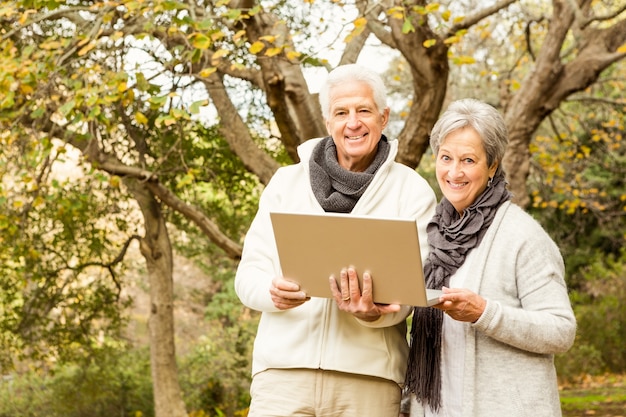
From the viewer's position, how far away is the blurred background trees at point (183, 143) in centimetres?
592

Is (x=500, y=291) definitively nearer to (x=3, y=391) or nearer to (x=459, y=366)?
(x=459, y=366)

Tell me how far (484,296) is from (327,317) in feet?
1.81

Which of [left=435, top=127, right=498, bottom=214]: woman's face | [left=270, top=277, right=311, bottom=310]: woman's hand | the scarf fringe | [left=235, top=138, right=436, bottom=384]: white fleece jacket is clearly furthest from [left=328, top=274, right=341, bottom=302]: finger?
[left=435, top=127, right=498, bottom=214]: woman's face

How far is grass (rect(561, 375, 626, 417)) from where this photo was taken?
27.1 ft

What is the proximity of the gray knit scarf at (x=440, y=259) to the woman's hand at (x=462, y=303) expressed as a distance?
20cm

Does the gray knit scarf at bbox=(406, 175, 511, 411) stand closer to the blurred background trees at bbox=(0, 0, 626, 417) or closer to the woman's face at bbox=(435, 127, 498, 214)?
the woman's face at bbox=(435, 127, 498, 214)

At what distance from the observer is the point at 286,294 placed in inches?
102

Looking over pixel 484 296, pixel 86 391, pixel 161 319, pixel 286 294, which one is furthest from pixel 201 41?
pixel 86 391

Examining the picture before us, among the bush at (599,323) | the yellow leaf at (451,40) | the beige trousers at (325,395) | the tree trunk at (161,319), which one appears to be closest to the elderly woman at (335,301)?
the beige trousers at (325,395)

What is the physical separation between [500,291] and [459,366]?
260 mm

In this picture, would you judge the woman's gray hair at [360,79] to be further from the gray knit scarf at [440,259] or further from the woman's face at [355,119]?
the gray knit scarf at [440,259]

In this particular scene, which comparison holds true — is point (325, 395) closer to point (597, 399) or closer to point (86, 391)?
point (597, 399)

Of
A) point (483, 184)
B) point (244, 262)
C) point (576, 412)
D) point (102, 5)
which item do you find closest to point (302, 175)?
point (244, 262)

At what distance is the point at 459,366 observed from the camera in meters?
2.55
